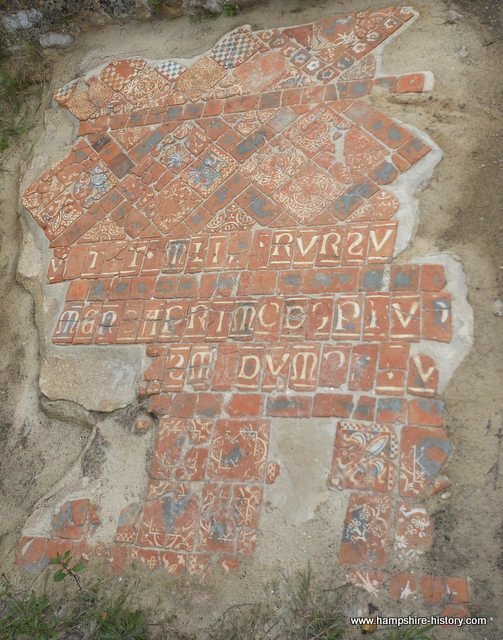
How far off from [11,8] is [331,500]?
4431mm

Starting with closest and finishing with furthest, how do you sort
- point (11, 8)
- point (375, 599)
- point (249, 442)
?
point (375, 599), point (249, 442), point (11, 8)

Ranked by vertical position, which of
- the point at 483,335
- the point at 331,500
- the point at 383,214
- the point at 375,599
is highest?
the point at 383,214

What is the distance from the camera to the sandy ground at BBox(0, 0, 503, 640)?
2.54m

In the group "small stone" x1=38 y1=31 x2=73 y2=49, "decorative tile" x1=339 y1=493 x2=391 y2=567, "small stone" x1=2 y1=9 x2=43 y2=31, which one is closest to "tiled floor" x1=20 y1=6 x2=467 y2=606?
"decorative tile" x1=339 y1=493 x2=391 y2=567

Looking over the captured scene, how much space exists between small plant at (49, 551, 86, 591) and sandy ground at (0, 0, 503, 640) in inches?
5.2

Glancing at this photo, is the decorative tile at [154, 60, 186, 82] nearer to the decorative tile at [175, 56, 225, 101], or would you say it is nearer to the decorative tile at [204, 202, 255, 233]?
the decorative tile at [175, 56, 225, 101]

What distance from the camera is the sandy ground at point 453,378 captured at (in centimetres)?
254

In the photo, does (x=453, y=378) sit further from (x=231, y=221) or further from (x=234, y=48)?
(x=234, y=48)

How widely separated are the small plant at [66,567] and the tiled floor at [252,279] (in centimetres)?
12

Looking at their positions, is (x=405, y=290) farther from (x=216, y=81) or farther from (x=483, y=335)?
(x=216, y=81)

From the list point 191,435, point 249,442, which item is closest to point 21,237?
point 191,435

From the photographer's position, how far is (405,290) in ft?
9.59

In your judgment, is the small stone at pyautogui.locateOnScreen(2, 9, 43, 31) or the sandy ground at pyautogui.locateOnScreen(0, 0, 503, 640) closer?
the sandy ground at pyautogui.locateOnScreen(0, 0, 503, 640)

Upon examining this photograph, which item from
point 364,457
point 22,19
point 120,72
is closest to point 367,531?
point 364,457
